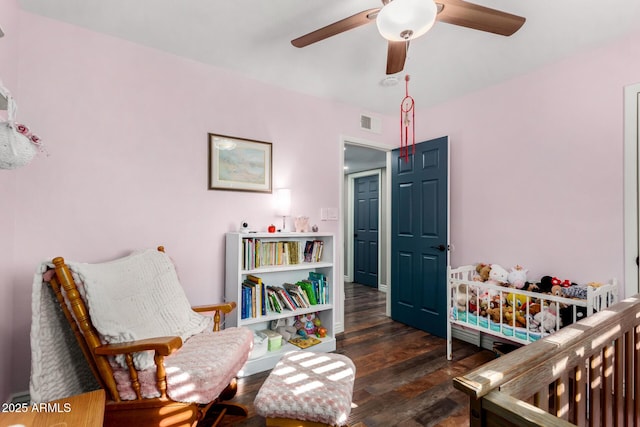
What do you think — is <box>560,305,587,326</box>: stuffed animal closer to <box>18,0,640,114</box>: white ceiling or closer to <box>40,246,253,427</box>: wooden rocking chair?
<box>18,0,640,114</box>: white ceiling

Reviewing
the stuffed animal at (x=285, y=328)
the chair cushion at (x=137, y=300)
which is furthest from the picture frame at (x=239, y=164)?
the stuffed animal at (x=285, y=328)

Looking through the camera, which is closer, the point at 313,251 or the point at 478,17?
the point at 478,17

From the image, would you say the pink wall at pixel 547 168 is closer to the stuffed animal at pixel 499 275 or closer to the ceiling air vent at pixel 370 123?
the stuffed animal at pixel 499 275

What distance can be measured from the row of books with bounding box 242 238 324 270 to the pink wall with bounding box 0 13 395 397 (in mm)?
244

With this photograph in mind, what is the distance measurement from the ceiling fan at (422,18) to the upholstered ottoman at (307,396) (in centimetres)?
168

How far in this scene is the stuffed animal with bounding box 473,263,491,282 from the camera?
2723 mm

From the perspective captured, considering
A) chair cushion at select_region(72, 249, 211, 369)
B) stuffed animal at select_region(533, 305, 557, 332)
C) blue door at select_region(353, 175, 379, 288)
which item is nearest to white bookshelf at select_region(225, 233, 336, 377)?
chair cushion at select_region(72, 249, 211, 369)

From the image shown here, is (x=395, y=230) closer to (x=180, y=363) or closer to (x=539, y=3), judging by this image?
(x=539, y=3)

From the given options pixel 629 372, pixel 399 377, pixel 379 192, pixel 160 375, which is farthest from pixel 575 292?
pixel 379 192

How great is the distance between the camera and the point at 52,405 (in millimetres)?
978

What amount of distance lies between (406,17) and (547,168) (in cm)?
197

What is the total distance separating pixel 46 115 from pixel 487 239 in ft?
11.7

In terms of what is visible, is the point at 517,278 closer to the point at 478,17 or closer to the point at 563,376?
the point at 563,376

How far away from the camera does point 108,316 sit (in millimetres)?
1482
